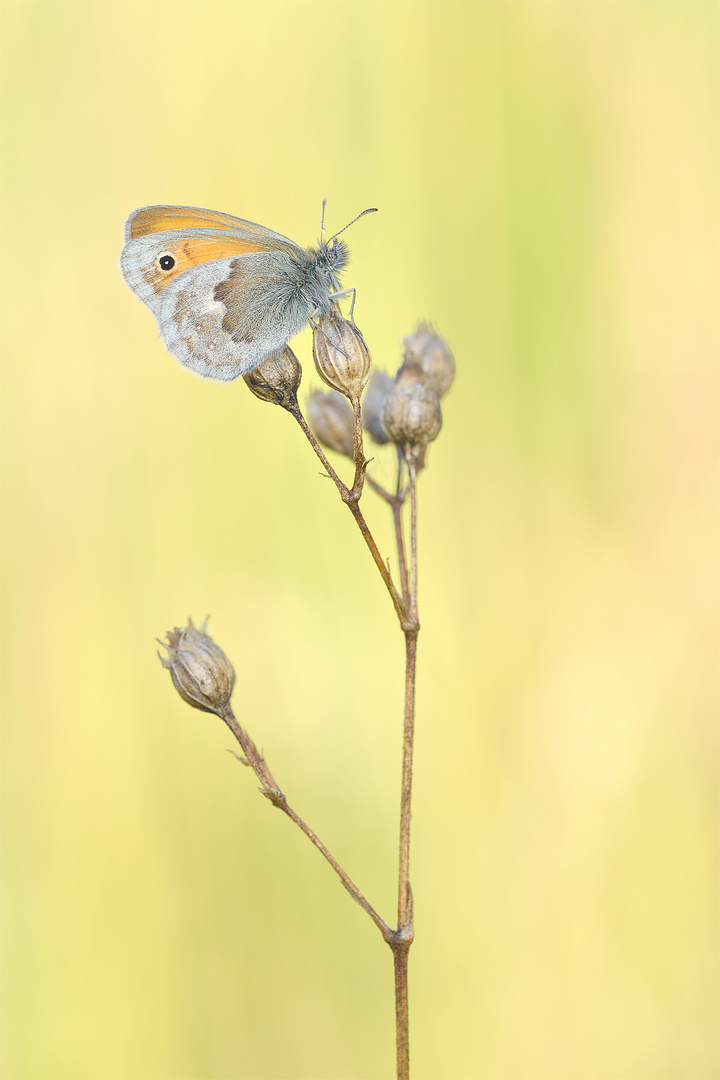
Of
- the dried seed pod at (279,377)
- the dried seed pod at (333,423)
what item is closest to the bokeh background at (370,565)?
the dried seed pod at (333,423)

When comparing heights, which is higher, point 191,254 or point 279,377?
point 191,254

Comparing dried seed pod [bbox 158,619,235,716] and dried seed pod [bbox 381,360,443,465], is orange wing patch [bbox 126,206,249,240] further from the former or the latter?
dried seed pod [bbox 158,619,235,716]

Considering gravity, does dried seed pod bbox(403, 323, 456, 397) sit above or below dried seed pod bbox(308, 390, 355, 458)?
above

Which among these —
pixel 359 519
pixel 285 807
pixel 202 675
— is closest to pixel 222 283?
pixel 359 519

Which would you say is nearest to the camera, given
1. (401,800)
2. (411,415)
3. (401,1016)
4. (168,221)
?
(401,1016)

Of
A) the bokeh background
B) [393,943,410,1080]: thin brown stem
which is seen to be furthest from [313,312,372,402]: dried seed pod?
the bokeh background

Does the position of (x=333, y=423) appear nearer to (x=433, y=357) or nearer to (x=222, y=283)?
(x=433, y=357)

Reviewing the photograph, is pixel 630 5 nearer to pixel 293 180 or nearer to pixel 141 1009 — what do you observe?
pixel 293 180
